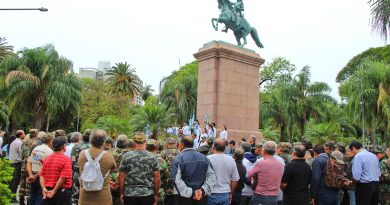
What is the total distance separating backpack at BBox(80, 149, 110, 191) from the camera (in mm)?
5914

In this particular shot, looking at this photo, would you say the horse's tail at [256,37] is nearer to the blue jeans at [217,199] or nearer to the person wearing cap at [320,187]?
the person wearing cap at [320,187]

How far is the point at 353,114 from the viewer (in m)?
35.3

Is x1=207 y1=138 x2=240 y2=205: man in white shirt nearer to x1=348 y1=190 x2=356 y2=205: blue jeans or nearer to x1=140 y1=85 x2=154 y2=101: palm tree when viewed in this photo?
x1=348 y1=190 x2=356 y2=205: blue jeans

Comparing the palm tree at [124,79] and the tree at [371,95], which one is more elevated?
the palm tree at [124,79]

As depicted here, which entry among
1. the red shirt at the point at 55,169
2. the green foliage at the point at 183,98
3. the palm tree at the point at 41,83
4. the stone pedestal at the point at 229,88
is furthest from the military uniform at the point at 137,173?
the green foliage at the point at 183,98

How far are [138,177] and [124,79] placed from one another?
6093 centimetres

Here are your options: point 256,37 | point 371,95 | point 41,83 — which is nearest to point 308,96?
point 371,95

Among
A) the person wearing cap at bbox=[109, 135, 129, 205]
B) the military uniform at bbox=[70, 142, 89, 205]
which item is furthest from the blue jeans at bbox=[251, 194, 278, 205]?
Answer: the military uniform at bbox=[70, 142, 89, 205]

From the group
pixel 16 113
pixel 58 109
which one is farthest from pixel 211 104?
pixel 16 113

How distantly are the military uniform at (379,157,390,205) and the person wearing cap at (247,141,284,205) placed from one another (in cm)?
336

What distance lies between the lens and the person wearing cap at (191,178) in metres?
6.17

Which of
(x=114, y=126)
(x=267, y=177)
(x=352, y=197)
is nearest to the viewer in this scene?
(x=267, y=177)

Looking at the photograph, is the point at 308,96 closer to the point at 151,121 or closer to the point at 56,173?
the point at 151,121

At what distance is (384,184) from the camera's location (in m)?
9.06
